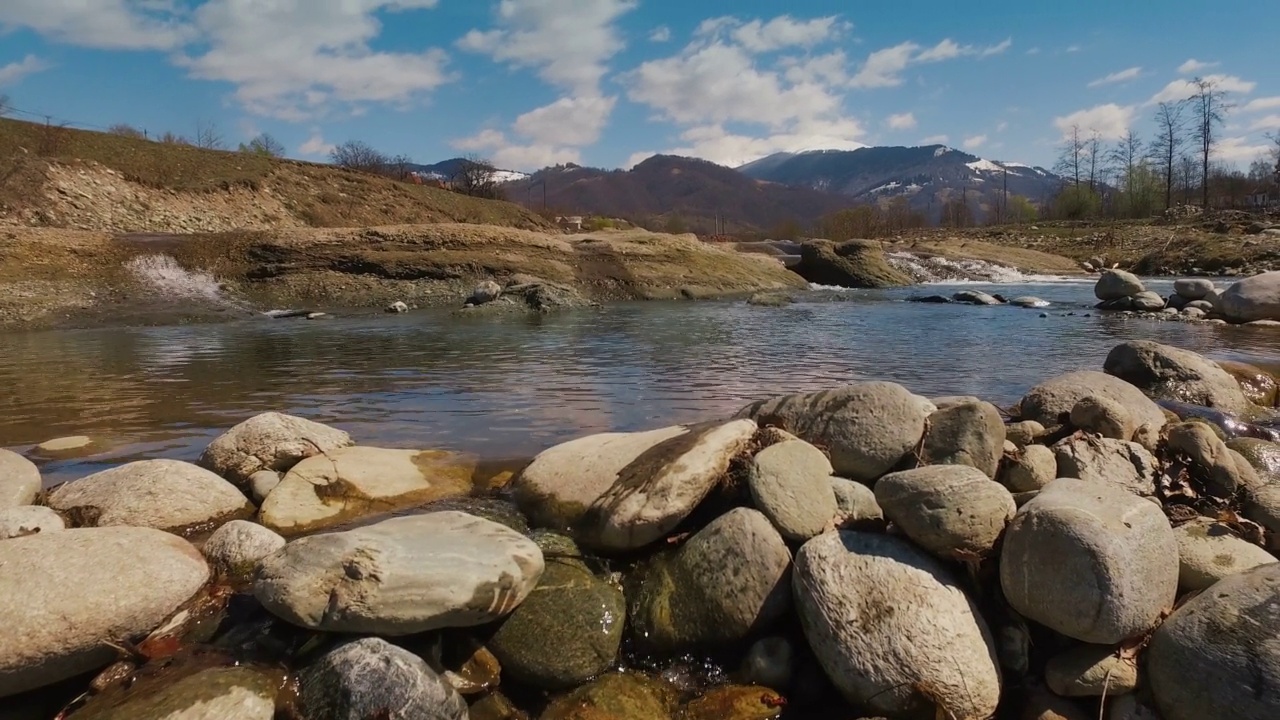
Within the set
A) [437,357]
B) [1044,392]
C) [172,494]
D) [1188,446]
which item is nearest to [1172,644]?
[1188,446]

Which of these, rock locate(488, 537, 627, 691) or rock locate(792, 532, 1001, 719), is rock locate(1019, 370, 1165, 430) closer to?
rock locate(792, 532, 1001, 719)

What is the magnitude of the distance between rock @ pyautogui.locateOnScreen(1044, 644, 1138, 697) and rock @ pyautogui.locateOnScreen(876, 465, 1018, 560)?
0.53 meters

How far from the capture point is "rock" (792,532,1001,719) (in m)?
2.96

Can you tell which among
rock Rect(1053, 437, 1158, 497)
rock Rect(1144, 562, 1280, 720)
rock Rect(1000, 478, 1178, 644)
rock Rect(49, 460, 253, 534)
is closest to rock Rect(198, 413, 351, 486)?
rock Rect(49, 460, 253, 534)

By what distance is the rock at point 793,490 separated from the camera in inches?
143

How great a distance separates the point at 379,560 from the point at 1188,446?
4473 mm

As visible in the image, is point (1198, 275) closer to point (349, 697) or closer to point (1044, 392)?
point (1044, 392)

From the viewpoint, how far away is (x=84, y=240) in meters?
22.9

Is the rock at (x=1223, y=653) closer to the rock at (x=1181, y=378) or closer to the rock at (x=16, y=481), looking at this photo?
the rock at (x=1181, y=378)

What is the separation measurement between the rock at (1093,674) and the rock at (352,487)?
11.6ft

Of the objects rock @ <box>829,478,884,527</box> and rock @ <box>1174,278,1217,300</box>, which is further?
rock @ <box>1174,278,1217,300</box>

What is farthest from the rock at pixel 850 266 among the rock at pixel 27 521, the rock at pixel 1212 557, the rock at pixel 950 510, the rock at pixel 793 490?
the rock at pixel 27 521

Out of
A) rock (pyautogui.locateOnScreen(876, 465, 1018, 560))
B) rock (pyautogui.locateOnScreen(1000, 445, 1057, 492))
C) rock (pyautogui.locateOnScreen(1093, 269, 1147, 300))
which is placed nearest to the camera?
rock (pyautogui.locateOnScreen(876, 465, 1018, 560))

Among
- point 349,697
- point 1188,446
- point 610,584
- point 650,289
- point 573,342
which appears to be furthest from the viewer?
point 650,289
